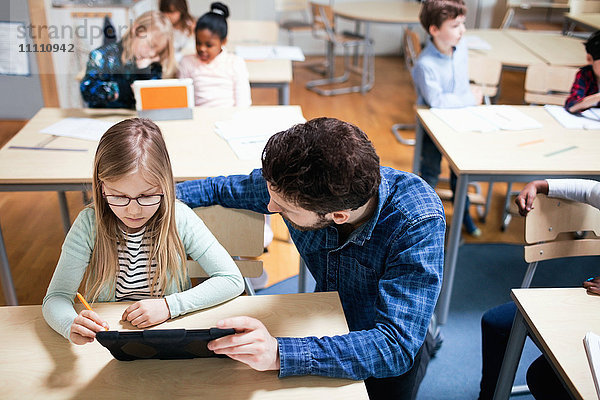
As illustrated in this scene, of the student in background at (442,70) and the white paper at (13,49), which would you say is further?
the white paper at (13,49)

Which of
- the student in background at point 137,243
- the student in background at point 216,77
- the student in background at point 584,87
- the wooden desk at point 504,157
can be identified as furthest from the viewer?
the student in background at point 216,77

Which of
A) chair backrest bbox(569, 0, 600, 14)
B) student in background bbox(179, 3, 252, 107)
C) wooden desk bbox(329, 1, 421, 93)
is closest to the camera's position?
student in background bbox(179, 3, 252, 107)

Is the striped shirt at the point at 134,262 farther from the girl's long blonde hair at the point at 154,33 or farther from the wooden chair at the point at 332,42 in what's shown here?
the wooden chair at the point at 332,42

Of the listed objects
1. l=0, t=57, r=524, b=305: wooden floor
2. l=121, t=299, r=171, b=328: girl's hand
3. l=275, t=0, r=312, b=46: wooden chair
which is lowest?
l=0, t=57, r=524, b=305: wooden floor

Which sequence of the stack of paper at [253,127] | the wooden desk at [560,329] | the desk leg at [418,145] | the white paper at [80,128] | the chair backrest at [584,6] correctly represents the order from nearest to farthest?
the wooden desk at [560,329], the stack of paper at [253,127], the white paper at [80,128], the desk leg at [418,145], the chair backrest at [584,6]

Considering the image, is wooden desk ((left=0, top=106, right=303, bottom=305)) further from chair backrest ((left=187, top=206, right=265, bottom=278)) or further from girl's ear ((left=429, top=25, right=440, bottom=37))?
girl's ear ((left=429, top=25, right=440, bottom=37))

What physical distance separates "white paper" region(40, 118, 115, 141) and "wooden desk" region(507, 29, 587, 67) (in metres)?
2.71

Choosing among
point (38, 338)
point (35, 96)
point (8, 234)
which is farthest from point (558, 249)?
point (35, 96)

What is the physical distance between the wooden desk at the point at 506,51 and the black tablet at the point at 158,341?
3.06m

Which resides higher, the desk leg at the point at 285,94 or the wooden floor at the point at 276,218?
the desk leg at the point at 285,94

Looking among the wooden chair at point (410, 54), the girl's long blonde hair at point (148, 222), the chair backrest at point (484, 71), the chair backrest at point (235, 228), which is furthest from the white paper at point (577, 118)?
the girl's long blonde hair at point (148, 222)

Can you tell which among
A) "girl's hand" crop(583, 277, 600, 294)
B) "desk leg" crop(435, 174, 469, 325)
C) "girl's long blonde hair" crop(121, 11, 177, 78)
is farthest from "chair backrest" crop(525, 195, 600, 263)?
"girl's long blonde hair" crop(121, 11, 177, 78)

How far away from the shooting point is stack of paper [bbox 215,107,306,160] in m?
2.15

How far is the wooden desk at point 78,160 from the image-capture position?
1.92m
